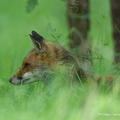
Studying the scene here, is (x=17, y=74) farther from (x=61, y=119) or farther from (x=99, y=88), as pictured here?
(x=61, y=119)

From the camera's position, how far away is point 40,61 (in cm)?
773

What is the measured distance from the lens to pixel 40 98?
634 cm

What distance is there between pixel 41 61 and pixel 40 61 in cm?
2

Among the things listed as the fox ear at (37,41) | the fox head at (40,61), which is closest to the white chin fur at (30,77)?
the fox head at (40,61)

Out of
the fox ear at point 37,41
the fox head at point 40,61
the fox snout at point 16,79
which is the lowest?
the fox snout at point 16,79

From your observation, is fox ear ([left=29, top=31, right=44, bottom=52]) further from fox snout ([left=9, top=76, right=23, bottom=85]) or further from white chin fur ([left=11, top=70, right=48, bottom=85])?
fox snout ([left=9, top=76, right=23, bottom=85])

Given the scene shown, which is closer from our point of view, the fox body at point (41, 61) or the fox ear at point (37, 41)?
the fox body at point (41, 61)

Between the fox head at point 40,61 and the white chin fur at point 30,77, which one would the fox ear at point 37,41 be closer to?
the fox head at point 40,61

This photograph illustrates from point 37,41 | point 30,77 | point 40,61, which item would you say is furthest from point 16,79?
point 37,41

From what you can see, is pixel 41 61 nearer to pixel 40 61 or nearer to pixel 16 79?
pixel 40 61

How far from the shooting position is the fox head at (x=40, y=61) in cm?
755

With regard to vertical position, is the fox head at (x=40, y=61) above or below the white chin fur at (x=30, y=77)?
above

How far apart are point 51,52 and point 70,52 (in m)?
0.26

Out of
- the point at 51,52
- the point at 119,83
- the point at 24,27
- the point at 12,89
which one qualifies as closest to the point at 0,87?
the point at 12,89
